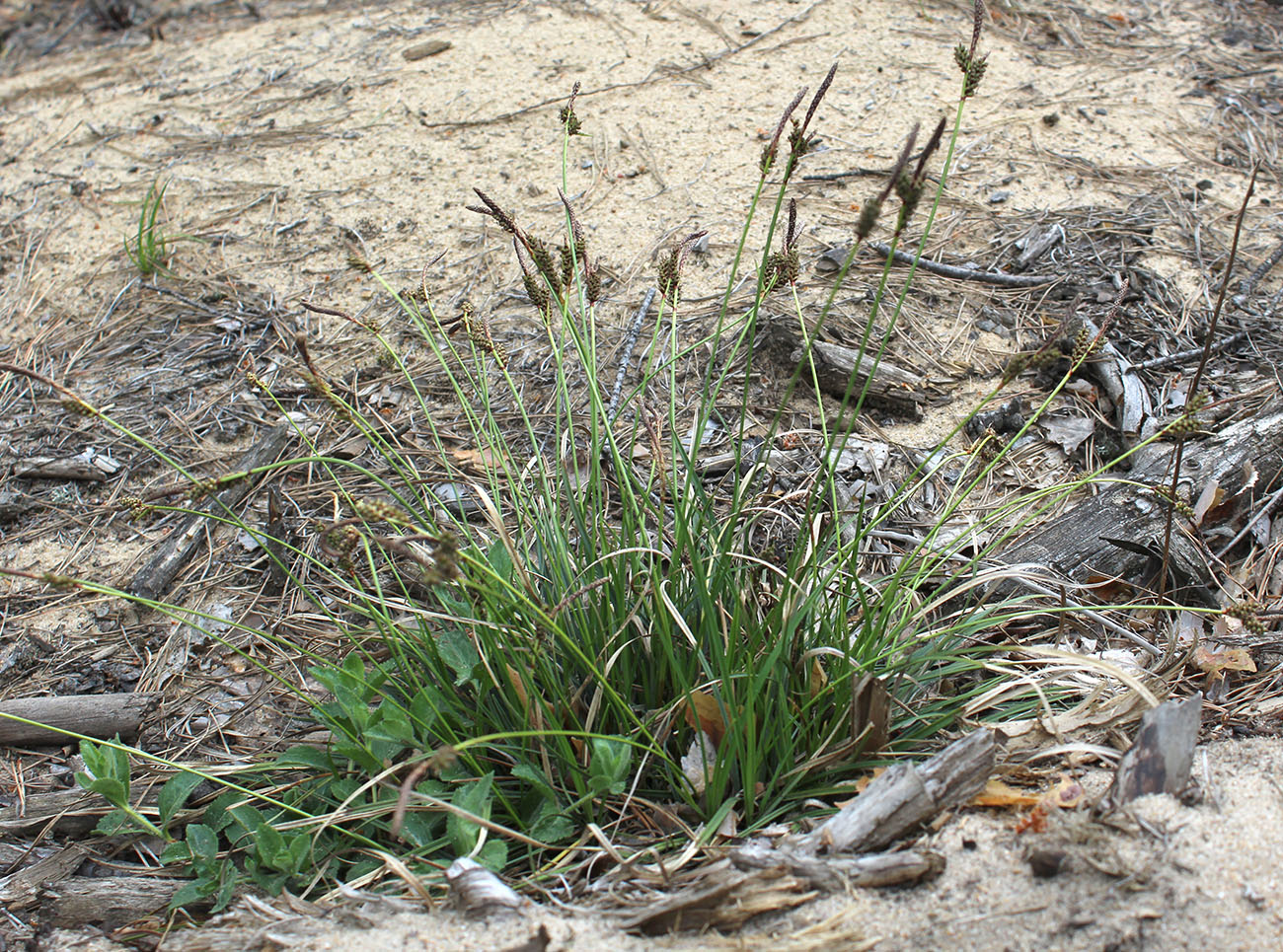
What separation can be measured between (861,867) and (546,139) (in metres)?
2.97

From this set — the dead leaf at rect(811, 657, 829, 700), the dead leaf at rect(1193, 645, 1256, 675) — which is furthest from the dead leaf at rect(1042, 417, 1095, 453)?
the dead leaf at rect(811, 657, 829, 700)

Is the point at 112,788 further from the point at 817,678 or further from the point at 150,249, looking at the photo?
the point at 150,249

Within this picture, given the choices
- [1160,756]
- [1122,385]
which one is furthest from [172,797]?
[1122,385]

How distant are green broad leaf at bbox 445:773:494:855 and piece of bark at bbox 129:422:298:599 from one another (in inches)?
40.6

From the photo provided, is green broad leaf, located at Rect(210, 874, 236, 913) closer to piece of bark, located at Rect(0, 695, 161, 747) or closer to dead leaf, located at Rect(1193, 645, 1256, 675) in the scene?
piece of bark, located at Rect(0, 695, 161, 747)

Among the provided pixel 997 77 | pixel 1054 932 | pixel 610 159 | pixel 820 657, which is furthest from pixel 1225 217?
pixel 1054 932

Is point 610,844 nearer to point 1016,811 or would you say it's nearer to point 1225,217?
point 1016,811

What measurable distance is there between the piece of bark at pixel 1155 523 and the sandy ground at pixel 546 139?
1.71 ft

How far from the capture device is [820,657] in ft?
5.17

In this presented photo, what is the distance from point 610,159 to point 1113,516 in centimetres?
225

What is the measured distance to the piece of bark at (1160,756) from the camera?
1305 mm

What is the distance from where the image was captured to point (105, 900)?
1.50 m

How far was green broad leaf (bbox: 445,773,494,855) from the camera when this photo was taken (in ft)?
4.29

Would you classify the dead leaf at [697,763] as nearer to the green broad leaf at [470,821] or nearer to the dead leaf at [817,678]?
the dead leaf at [817,678]
